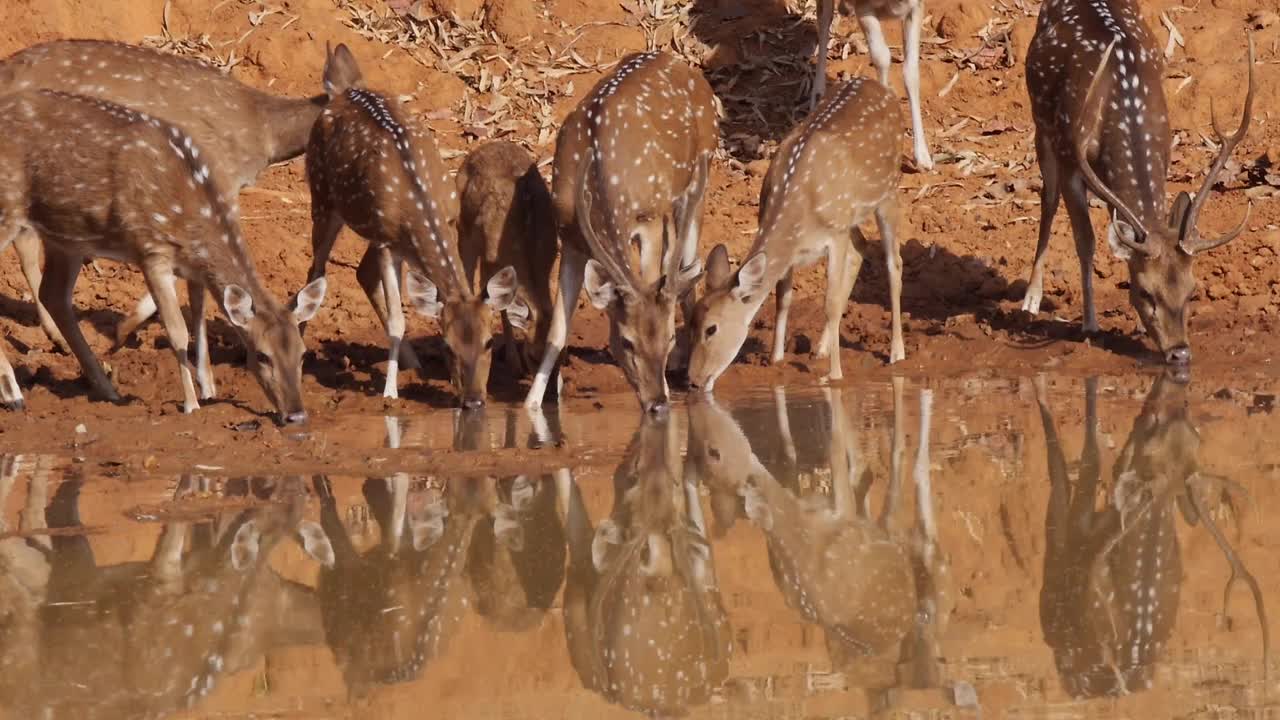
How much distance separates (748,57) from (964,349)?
Answer: 6032mm

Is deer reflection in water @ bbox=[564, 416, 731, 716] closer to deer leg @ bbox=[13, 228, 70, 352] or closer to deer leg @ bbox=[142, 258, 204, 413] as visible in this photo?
deer leg @ bbox=[142, 258, 204, 413]

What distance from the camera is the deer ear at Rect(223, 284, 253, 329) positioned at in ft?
36.7

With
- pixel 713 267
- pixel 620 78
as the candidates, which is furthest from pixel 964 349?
pixel 620 78

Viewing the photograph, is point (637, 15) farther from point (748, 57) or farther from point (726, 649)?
point (726, 649)

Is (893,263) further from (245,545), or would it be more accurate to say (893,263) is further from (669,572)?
(245,545)

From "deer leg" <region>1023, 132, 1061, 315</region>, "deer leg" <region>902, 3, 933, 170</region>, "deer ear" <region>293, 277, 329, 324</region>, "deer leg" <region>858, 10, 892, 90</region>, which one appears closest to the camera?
"deer ear" <region>293, 277, 329, 324</region>

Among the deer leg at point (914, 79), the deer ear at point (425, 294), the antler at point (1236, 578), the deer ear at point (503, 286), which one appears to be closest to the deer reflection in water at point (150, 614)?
the antler at point (1236, 578)

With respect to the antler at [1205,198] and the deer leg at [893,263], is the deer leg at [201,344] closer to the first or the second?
the deer leg at [893,263]

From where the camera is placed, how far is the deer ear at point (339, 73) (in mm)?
13789

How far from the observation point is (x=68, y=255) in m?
12.1

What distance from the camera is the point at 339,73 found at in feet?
45.6

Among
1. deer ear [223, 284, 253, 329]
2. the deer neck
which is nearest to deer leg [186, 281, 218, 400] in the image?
deer ear [223, 284, 253, 329]

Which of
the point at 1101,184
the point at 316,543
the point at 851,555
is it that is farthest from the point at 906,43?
the point at 316,543

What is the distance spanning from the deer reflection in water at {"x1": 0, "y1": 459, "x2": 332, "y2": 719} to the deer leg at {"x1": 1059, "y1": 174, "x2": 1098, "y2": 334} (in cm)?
645
